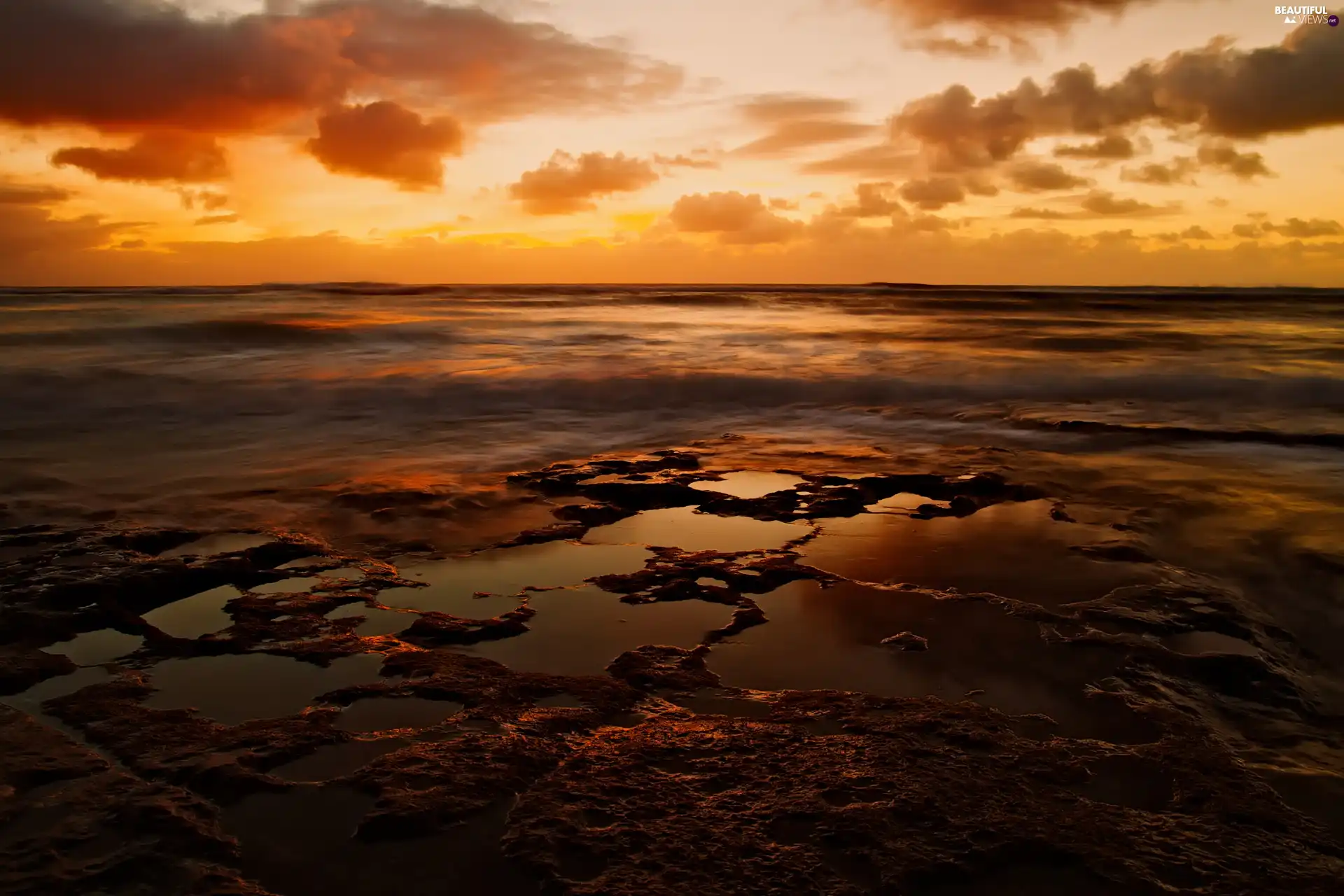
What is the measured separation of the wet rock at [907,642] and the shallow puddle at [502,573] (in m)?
1.48

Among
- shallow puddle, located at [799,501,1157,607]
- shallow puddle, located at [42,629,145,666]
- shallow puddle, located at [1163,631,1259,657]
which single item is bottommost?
shallow puddle, located at [1163,631,1259,657]

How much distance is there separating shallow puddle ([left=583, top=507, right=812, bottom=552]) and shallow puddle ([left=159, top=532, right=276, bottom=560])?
2006mm

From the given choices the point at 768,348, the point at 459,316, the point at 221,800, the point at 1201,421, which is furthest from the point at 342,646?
the point at 459,316

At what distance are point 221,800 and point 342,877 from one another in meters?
0.61

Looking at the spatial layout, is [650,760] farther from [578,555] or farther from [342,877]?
[578,555]

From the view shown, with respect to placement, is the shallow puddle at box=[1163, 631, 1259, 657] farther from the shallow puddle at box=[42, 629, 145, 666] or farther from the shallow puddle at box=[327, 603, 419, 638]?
the shallow puddle at box=[42, 629, 145, 666]

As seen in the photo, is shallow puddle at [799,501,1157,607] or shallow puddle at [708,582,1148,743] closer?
shallow puddle at [708,582,1148,743]

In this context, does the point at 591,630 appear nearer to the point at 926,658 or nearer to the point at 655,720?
the point at 655,720

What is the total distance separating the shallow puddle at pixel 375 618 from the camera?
3797 millimetres

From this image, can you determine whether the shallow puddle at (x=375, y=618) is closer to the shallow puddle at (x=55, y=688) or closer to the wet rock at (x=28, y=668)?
the shallow puddle at (x=55, y=688)

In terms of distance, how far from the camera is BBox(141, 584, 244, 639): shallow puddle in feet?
12.4

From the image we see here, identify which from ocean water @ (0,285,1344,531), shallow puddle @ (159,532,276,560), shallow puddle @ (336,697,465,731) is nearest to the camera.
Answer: shallow puddle @ (336,697,465,731)

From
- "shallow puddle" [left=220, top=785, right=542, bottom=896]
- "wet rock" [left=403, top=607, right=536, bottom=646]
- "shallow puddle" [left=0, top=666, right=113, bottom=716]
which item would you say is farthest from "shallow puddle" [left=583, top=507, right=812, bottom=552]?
"shallow puddle" [left=220, top=785, right=542, bottom=896]

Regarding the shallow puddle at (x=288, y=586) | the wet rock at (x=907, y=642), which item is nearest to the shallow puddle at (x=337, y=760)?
the shallow puddle at (x=288, y=586)
